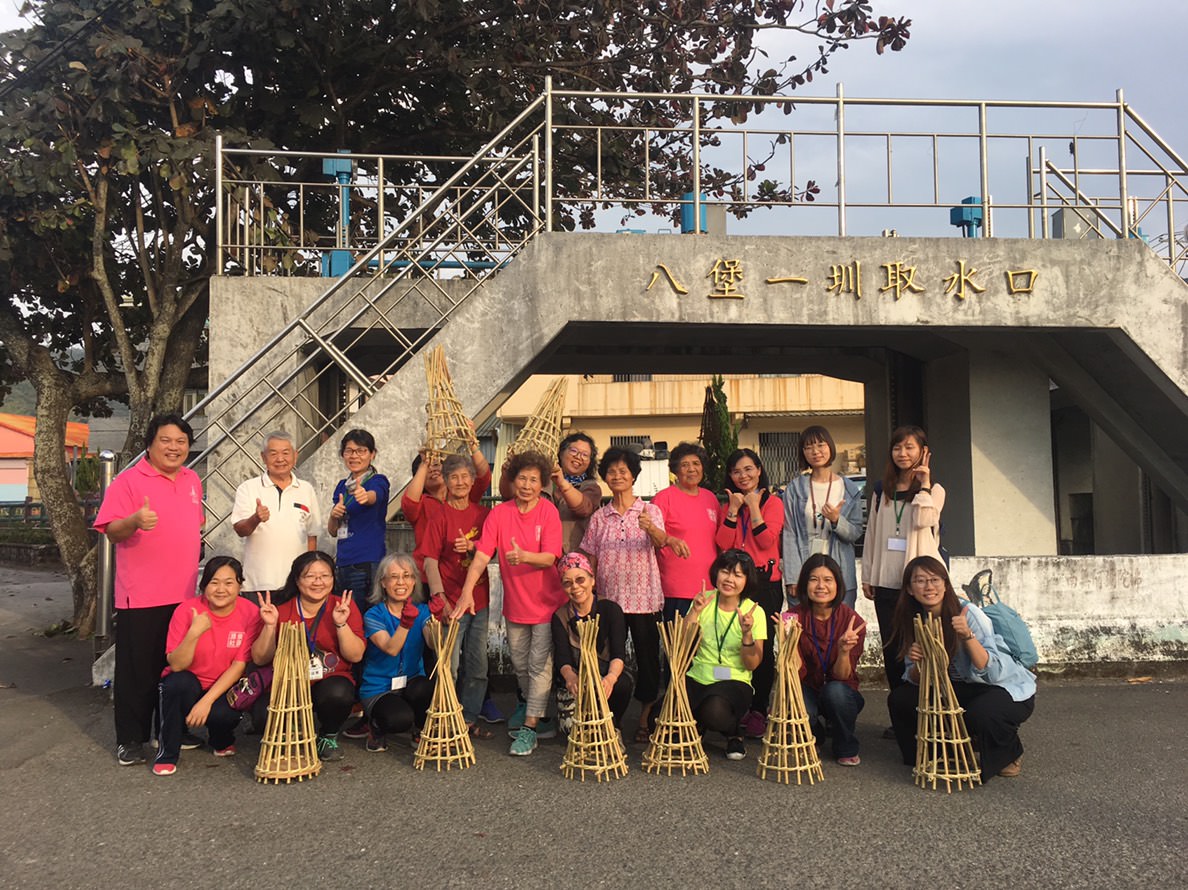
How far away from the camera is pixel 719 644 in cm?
486

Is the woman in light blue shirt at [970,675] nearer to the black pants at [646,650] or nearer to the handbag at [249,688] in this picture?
the black pants at [646,650]

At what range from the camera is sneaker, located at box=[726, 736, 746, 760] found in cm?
482

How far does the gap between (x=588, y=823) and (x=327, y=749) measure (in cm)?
164

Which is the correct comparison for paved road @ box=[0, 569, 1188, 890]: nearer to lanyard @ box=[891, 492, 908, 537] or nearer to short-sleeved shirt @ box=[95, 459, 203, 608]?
short-sleeved shirt @ box=[95, 459, 203, 608]

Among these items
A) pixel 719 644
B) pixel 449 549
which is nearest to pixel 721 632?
pixel 719 644

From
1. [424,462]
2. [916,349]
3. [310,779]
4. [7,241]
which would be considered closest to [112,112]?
[7,241]

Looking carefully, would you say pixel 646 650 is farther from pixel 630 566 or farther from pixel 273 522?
pixel 273 522

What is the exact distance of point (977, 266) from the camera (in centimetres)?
736

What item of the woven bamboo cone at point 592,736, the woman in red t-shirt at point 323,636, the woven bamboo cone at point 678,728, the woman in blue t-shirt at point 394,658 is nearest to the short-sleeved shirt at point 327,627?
the woman in red t-shirt at point 323,636

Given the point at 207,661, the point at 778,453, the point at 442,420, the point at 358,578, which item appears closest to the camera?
the point at 207,661

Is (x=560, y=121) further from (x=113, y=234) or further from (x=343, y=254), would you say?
(x=113, y=234)

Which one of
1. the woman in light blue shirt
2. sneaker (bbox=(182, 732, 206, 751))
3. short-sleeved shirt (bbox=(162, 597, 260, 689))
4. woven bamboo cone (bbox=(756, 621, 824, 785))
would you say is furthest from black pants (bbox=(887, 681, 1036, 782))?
sneaker (bbox=(182, 732, 206, 751))

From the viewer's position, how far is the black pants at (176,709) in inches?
185

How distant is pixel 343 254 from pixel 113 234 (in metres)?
3.01
